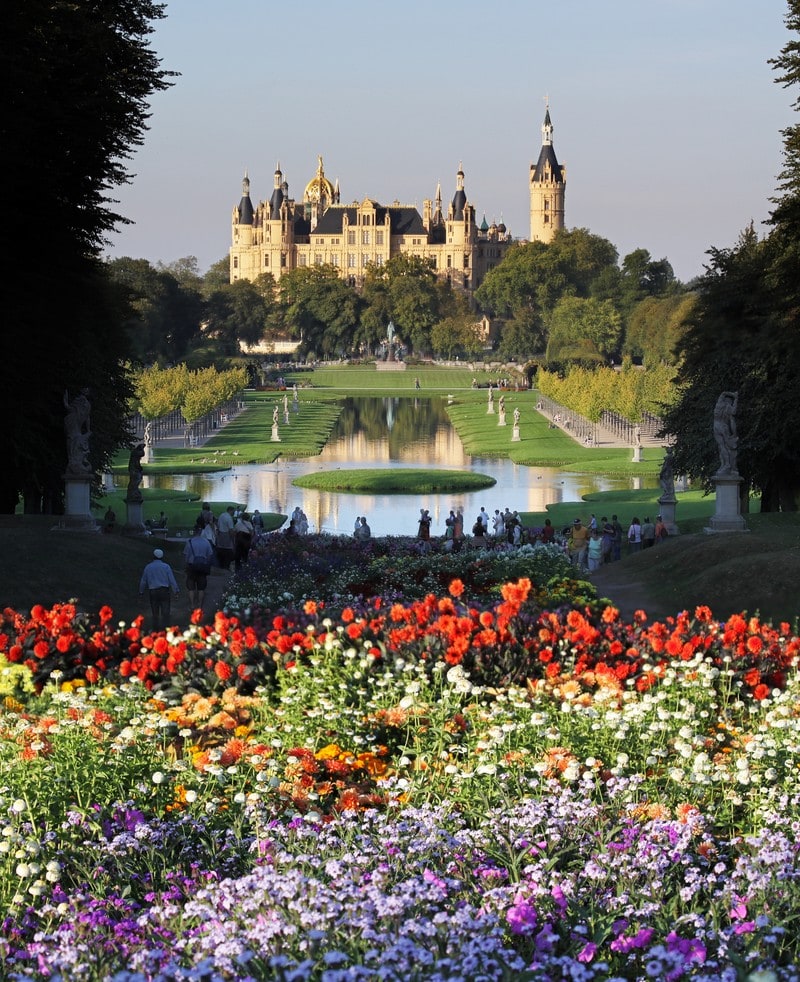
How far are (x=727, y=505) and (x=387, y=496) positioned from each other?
2112 cm

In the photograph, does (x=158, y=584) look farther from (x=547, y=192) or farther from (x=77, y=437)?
→ (x=547, y=192)

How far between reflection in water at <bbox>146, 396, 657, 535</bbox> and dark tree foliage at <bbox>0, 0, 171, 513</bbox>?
30.9 feet

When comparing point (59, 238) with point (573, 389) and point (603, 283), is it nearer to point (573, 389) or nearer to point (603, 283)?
point (573, 389)

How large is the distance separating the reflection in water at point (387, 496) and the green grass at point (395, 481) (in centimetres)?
63

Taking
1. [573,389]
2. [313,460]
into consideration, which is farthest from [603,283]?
[313,460]

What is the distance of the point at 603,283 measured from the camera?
137 meters

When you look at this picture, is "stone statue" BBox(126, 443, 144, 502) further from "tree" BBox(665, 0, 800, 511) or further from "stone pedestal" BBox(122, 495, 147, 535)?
"tree" BBox(665, 0, 800, 511)

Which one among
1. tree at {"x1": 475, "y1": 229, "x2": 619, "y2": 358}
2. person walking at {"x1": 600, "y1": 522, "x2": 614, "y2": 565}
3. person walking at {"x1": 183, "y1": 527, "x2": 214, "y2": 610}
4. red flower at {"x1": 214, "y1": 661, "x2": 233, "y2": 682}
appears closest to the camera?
red flower at {"x1": 214, "y1": 661, "x2": 233, "y2": 682}

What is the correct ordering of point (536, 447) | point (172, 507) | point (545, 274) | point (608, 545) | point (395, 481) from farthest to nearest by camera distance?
1. point (545, 274)
2. point (536, 447)
3. point (395, 481)
4. point (172, 507)
5. point (608, 545)

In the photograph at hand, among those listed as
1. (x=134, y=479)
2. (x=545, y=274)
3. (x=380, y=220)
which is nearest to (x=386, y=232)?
(x=380, y=220)

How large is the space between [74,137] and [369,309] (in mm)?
119915

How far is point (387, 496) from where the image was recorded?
1796 inches

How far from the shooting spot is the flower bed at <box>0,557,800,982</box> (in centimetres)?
560

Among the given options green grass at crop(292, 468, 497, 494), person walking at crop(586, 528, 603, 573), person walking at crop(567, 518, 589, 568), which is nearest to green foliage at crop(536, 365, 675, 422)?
green grass at crop(292, 468, 497, 494)
